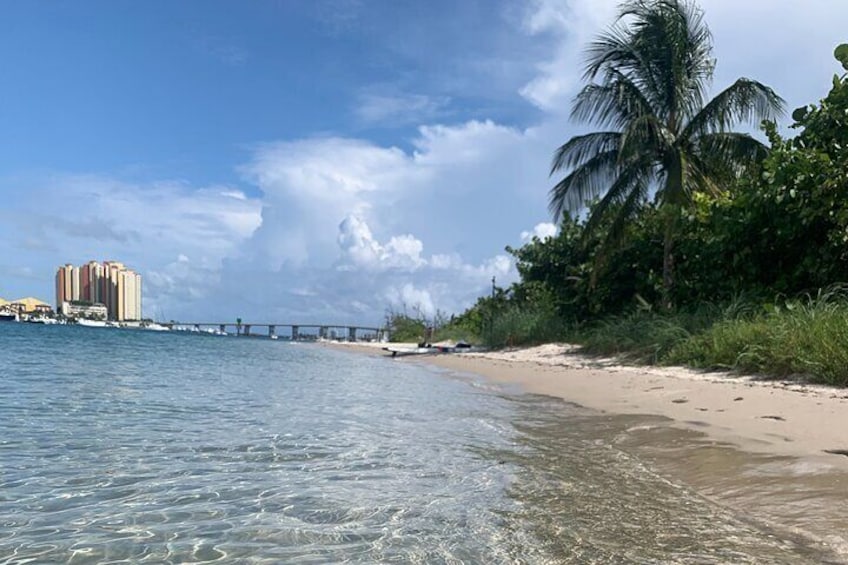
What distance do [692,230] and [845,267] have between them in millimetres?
4990

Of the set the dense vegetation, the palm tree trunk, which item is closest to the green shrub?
the dense vegetation

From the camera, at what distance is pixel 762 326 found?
10406 millimetres

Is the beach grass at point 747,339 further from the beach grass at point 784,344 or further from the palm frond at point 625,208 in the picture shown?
the palm frond at point 625,208

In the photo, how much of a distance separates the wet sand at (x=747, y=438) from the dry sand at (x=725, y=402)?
12mm

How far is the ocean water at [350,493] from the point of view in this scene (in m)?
3.26

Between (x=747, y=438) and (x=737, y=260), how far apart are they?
30.7 ft

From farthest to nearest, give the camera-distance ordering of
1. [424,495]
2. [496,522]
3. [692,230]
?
[692,230], [424,495], [496,522]

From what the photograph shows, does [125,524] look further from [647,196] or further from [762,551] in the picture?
[647,196]

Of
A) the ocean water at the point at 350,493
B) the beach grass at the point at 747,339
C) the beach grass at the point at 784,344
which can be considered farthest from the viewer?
the beach grass at the point at 747,339

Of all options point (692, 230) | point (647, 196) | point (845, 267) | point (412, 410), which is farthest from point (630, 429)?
point (647, 196)

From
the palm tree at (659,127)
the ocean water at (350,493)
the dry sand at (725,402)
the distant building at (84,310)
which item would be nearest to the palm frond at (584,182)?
the palm tree at (659,127)

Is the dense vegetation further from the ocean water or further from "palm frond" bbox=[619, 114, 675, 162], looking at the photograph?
the ocean water

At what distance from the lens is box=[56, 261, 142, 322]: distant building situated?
136375mm

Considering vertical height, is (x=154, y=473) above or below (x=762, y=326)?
below
